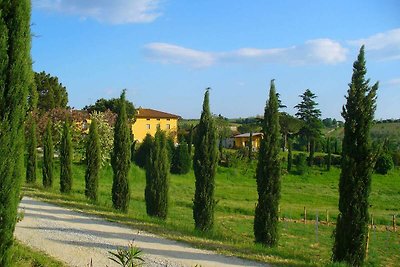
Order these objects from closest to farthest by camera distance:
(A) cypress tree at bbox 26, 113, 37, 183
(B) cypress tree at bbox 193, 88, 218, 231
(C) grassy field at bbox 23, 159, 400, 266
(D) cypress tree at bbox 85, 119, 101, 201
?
(C) grassy field at bbox 23, 159, 400, 266
(B) cypress tree at bbox 193, 88, 218, 231
(D) cypress tree at bbox 85, 119, 101, 201
(A) cypress tree at bbox 26, 113, 37, 183

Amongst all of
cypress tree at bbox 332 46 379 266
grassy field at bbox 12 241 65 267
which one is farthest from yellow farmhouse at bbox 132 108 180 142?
grassy field at bbox 12 241 65 267

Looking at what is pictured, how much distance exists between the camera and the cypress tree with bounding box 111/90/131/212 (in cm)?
1791

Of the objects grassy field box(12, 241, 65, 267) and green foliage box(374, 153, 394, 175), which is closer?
grassy field box(12, 241, 65, 267)

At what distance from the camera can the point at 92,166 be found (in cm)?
2009

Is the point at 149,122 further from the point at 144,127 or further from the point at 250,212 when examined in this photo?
the point at 250,212

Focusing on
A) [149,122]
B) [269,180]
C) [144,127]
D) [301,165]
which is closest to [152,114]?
[149,122]

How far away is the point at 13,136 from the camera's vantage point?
538 cm

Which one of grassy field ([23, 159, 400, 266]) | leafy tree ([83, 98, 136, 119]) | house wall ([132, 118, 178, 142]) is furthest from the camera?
house wall ([132, 118, 178, 142])

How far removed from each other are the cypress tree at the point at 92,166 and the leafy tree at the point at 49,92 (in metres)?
27.4

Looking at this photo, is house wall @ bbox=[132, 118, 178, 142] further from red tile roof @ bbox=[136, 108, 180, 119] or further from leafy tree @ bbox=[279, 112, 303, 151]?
leafy tree @ bbox=[279, 112, 303, 151]

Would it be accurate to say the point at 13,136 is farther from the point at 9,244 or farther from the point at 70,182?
the point at 70,182

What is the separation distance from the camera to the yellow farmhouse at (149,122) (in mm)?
71000

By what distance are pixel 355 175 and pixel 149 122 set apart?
62.6 meters

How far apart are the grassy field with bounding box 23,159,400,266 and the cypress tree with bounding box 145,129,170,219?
2.15 feet
